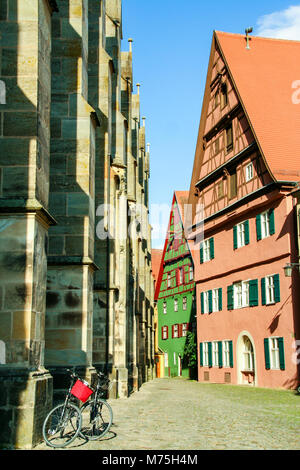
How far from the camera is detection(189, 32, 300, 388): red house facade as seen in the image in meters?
21.2

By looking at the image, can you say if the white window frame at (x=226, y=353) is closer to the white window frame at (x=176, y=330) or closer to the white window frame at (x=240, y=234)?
the white window frame at (x=240, y=234)

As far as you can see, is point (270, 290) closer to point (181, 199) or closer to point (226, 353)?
point (226, 353)

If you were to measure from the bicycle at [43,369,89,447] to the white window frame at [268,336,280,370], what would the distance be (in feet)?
50.2

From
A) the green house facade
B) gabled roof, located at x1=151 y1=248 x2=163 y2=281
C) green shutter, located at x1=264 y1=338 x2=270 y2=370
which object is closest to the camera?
green shutter, located at x1=264 y1=338 x2=270 y2=370

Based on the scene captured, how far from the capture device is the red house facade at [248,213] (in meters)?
21.2

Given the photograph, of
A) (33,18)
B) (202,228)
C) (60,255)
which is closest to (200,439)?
(60,255)

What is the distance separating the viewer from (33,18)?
24.6 feet

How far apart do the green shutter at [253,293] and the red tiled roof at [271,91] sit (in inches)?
179

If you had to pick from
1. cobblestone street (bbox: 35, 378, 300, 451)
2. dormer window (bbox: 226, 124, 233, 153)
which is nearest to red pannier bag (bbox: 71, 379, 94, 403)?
cobblestone street (bbox: 35, 378, 300, 451)

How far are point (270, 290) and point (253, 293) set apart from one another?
1300 millimetres

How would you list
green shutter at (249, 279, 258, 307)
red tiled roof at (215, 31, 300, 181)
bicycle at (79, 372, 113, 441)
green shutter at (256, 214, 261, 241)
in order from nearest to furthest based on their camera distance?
1. bicycle at (79, 372, 113, 441)
2. red tiled roof at (215, 31, 300, 181)
3. green shutter at (256, 214, 261, 241)
4. green shutter at (249, 279, 258, 307)

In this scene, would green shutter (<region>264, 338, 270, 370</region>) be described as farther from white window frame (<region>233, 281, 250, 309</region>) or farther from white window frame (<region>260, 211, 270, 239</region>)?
white window frame (<region>260, 211, 270, 239</region>)
